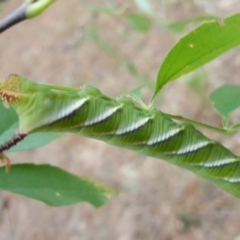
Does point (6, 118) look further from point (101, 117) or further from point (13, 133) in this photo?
point (101, 117)

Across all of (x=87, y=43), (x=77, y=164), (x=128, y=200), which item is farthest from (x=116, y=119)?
(x=87, y=43)

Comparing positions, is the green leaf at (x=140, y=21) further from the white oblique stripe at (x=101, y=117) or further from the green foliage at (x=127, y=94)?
the white oblique stripe at (x=101, y=117)

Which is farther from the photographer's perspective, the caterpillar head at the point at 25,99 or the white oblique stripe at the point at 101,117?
the white oblique stripe at the point at 101,117

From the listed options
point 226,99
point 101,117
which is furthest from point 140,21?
point 101,117

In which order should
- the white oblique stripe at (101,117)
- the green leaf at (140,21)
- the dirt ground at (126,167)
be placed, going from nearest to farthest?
1. the white oblique stripe at (101,117)
2. the green leaf at (140,21)
3. the dirt ground at (126,167)

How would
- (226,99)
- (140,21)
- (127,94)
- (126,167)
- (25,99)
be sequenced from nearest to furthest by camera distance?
1. (25,99)
2. (127,94)
3. (226,99)
4. (140,21)
5. (126,167)

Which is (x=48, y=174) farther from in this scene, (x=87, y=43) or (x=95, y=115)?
(x=87, y=43)

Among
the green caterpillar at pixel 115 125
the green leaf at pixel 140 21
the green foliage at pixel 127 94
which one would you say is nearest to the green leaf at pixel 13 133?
the green foliage at pixel 127 94
